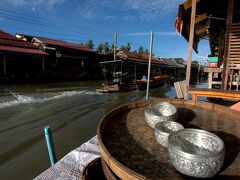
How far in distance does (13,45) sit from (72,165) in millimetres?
18629

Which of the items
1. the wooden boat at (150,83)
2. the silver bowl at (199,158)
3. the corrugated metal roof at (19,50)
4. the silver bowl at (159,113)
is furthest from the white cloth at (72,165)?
the corrugated metal roof at (19,50)

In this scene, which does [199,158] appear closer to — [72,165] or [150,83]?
[72,165]

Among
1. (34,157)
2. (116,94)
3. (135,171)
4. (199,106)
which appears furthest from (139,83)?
(135,171)

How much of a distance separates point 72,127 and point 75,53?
18507 millimetres

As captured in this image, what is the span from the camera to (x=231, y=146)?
1542 mm

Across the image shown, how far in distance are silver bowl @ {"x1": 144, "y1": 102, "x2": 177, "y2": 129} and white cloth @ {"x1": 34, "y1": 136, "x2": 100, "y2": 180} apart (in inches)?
47.2

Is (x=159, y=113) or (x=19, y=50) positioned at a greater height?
(x=19, y=50)

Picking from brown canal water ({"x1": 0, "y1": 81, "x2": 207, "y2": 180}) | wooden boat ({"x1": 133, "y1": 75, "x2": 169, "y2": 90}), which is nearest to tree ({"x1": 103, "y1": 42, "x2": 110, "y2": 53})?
wooden boat ({"x1": 133, "y1": 75, "x2": 169, "y2": 90})

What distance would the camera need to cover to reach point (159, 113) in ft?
→ 6.68

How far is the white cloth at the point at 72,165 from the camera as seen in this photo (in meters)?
2.43

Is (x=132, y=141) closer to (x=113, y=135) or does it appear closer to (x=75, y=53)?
(x=113, y=135)

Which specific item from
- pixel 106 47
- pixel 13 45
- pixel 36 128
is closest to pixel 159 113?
pixel 36 128

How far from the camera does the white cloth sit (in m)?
2.43

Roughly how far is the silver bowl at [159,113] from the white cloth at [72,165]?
1.20m
